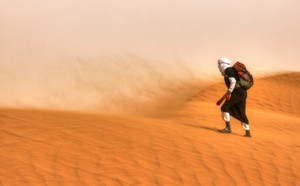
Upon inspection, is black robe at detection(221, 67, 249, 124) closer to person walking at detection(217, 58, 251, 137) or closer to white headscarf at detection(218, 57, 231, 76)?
person walking at detection(217, 58, 251, 137)

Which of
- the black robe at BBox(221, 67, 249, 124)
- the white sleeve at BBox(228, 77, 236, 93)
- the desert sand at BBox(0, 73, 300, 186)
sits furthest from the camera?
the black robe at BBox(221, 67, 249, 124)

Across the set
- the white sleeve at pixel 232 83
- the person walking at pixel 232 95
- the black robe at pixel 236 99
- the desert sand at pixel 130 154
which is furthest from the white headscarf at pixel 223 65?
the desert sand at pixel 130 154

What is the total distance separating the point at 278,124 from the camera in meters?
11.2

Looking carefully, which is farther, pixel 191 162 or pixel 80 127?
pixel 80 127

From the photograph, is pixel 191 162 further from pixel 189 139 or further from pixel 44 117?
pixel 44 117

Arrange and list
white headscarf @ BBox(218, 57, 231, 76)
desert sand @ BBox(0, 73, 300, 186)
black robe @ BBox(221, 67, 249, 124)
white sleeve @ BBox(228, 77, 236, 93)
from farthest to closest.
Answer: white headscarf @ BBox(218, 57, 231, 76), black robe @ BBox(221, 67, 249, 124), white sleeve @ BBox(228, 77, 236, 93), desert sand @ BBox(0, 73, 300, 186)

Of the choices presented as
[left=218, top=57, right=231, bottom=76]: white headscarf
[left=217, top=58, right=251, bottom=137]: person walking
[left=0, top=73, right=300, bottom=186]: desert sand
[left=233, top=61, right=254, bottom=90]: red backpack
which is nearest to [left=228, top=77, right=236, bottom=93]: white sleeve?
[left=217, top=58, right=251, bottom=137]: person walking

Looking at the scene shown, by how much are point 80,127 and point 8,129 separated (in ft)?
4.04

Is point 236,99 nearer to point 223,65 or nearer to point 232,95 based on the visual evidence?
point 232,95

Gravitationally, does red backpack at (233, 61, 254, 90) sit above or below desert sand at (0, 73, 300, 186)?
above

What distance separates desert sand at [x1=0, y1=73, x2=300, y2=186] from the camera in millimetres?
5020

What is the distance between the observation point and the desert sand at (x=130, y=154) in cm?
502

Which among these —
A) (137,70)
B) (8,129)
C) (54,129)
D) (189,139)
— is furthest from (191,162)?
(137,70)

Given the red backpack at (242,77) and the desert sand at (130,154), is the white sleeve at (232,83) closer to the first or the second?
the red backpack at (242,77)
